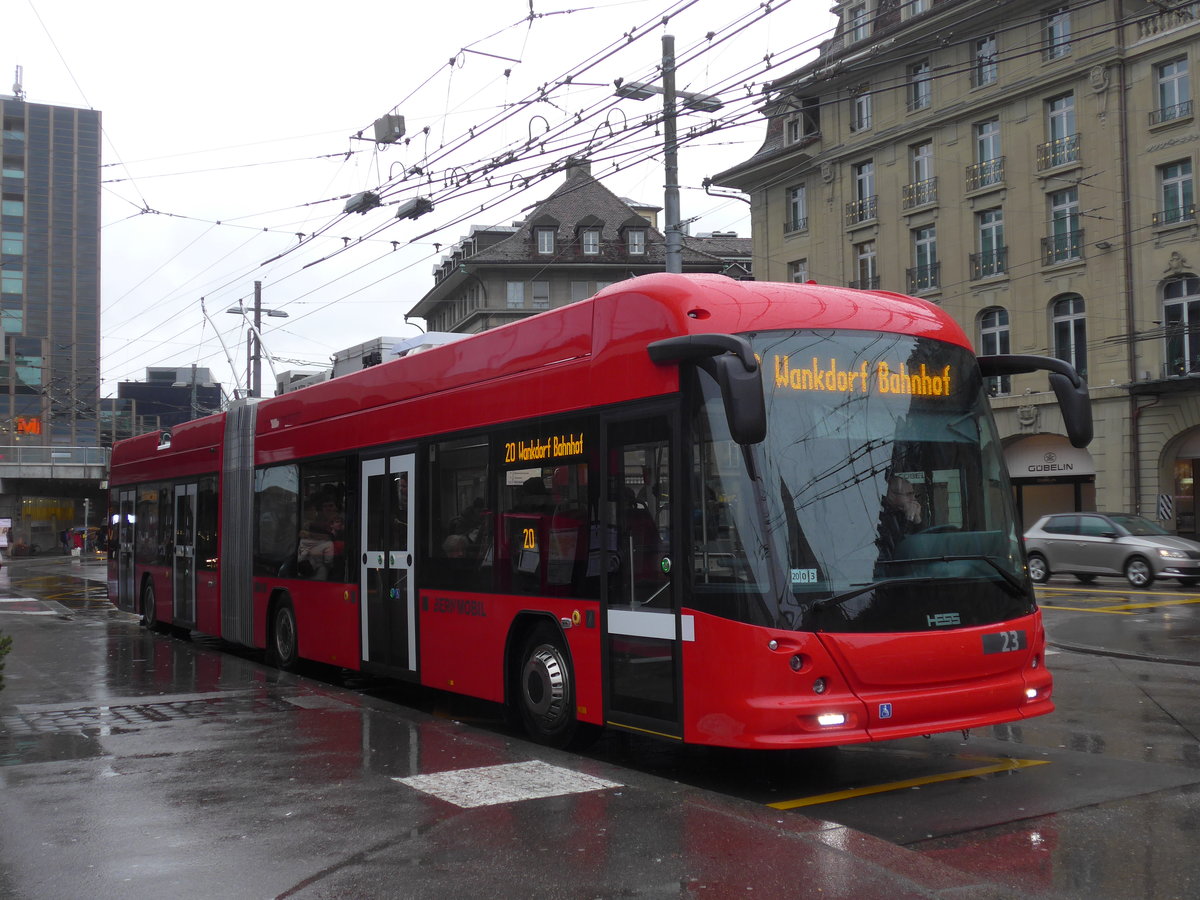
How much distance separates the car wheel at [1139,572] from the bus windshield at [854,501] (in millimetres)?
18722

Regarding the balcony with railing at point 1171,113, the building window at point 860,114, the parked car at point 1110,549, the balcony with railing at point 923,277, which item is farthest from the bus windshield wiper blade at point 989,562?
the building window at point 860,114

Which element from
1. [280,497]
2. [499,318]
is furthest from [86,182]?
[280,497]

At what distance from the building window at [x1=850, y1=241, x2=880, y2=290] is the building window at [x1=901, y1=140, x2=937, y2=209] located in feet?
7.12

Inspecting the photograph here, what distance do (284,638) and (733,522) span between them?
8015mm

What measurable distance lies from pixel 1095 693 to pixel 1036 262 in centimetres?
2703

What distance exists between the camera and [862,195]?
41312 mm

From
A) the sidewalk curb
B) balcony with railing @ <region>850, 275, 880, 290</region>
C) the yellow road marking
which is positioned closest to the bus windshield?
the yellow road marking

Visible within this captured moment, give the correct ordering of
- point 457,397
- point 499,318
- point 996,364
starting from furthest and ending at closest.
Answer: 1. point 499,318
2. point 457,397
3. point 996,364

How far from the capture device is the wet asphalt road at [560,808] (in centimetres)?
498

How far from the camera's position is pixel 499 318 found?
68.6 meters

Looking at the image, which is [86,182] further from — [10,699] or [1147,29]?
[10,699]

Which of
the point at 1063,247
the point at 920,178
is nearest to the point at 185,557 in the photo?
the point at 1063,247

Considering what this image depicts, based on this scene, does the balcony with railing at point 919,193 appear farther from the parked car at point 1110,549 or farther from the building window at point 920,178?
the parked car at point 1110,549

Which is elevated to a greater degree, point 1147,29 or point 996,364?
point 1147,29
